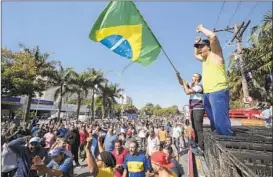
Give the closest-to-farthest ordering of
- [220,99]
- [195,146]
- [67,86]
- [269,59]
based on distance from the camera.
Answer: [220,99] → [195,146] → [269,59] → [67,86]

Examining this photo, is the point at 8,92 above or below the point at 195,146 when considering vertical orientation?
above

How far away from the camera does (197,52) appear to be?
4.19 meters

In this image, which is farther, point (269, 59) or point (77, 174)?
point (269, 59)

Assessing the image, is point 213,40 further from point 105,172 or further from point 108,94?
point 108,94

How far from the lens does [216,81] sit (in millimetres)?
3404

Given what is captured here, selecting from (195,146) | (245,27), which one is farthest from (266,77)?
(195,146)

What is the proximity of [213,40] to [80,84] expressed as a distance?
3703cm

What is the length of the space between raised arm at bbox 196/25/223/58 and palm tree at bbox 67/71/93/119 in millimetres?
35202

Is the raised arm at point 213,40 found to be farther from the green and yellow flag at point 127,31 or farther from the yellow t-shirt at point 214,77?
the green and yellow flag at point 127,31

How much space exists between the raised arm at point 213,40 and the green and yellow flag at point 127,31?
4.59 feet

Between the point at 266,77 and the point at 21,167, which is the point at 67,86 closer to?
the point at 266,77

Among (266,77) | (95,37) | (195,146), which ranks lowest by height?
(195,146)

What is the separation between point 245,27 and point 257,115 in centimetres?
729

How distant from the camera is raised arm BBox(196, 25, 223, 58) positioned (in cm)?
321
